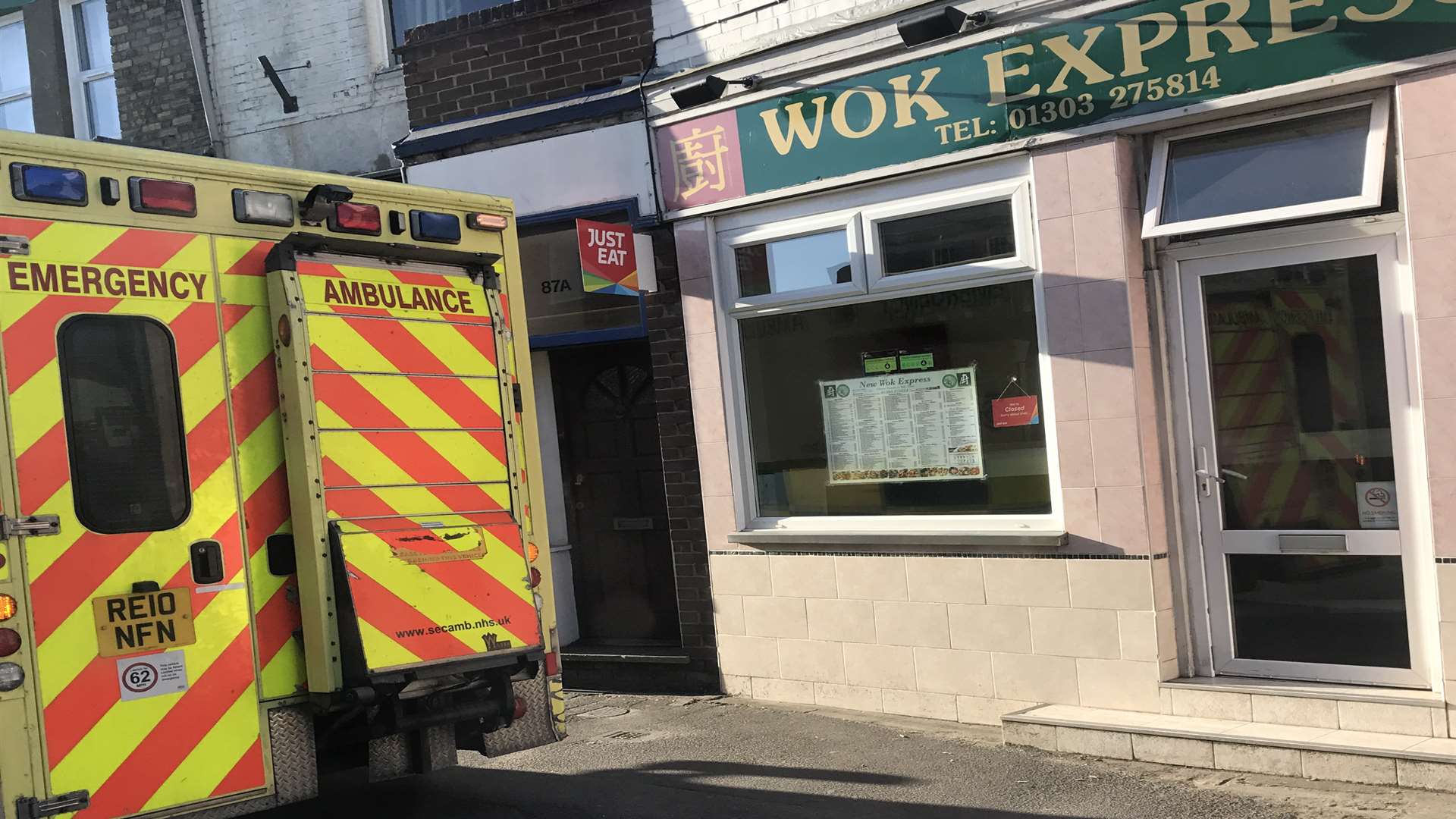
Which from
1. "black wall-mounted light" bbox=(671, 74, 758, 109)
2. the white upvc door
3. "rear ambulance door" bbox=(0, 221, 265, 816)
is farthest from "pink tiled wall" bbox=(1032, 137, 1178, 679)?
"rear ambulance door" bbox=(0, 221, 265, 816)

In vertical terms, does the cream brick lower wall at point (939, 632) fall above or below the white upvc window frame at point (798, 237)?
below

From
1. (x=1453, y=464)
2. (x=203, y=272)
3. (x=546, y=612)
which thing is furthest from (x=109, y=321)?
(x=1453, y=464)

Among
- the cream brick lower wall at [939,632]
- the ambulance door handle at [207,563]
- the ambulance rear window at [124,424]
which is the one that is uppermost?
the ambulance rear window at [124,424]

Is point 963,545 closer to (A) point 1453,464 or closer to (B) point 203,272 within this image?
(A) point 1453,464

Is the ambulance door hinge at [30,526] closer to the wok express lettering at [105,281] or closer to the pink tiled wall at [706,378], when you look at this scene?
Result: the wok express lettering at [105,281]

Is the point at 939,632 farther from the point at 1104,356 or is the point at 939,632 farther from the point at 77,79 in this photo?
the point at 77,79

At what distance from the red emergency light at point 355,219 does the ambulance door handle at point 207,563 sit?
1.37 metres

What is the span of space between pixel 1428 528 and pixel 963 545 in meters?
2.30

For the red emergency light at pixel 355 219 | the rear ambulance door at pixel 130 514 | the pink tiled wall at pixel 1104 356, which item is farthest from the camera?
the pink tiled wall at pixel 1104 356

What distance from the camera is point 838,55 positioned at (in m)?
7.67

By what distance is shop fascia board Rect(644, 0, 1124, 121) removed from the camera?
6914 mm

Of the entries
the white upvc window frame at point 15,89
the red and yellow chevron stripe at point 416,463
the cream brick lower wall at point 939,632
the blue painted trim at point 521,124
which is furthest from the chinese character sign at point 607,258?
the white upvc window frame at point 15,89

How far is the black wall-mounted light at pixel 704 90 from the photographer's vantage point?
26.4ft

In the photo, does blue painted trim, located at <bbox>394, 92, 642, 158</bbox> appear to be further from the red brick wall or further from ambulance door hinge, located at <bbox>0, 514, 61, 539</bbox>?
ambulance door hinge, located at <bbox>0, 514, 61, 539</bbox>
